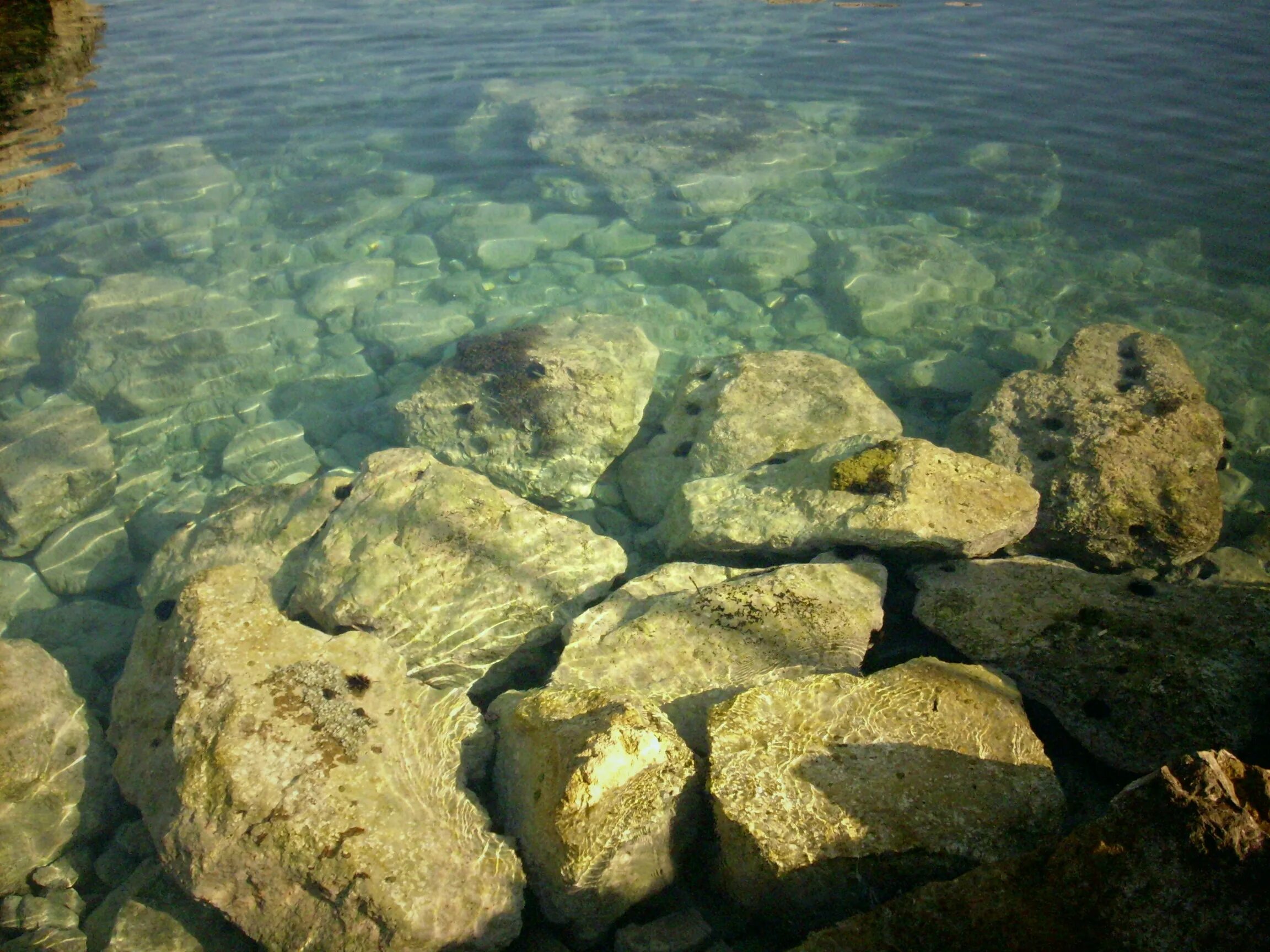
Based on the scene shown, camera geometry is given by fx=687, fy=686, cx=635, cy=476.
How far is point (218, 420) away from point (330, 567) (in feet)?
17.0

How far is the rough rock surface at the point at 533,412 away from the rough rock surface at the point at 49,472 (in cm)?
384

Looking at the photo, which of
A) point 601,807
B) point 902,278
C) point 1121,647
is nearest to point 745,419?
point 1121,647

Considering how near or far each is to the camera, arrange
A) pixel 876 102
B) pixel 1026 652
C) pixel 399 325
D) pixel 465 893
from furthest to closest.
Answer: pixel 876 102
pixel 399 325
pixel 1026 652
pixel 465 893

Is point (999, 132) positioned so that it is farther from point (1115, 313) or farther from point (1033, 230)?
point (1115, 313)

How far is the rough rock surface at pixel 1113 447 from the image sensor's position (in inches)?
211

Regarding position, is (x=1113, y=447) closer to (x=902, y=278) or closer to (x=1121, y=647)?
(x=1121, y=647)

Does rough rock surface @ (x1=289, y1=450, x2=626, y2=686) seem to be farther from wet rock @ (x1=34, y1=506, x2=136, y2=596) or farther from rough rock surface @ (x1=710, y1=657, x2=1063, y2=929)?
wet rock @ (x1=34, y1=506, x2=136, y2=596)

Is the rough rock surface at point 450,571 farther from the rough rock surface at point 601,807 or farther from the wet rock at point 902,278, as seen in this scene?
the wet rock at point 902,278

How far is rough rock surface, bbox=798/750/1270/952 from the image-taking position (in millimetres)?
2418

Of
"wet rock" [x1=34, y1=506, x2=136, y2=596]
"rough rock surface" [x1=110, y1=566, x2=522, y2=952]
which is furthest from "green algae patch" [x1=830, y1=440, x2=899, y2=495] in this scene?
"wet rock" [x1=34, y1=506, x2=136, y2=596]

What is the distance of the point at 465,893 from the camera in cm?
350

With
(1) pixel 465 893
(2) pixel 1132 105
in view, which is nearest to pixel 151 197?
(1) pixel 465 893

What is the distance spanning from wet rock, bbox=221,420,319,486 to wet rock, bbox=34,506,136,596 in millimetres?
1338

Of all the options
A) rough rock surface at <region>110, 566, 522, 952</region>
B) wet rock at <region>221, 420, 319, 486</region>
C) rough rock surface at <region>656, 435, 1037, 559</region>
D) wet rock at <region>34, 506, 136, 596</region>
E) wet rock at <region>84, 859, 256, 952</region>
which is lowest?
wet rock at <region>34, 506, 136, 596</region>
